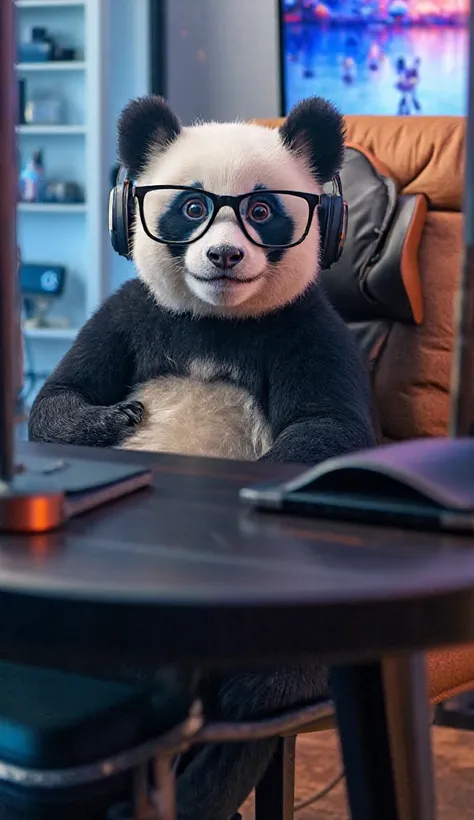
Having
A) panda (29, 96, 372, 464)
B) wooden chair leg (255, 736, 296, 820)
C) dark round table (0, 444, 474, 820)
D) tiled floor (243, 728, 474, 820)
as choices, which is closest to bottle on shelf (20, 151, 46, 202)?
tiled floor (243, 728, 474, 820)

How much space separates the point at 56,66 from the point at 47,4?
0.77 feet

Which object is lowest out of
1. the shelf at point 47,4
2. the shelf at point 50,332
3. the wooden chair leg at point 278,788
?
the wooden chair leg at point 278,788

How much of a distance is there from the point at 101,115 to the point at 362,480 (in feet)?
11.6

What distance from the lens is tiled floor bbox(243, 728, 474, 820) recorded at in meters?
1.65

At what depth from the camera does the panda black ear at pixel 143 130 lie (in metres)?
1.31

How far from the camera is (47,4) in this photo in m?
4.00

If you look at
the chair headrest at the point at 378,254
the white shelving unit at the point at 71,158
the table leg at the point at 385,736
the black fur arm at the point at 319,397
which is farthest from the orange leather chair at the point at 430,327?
the white shelving unit at the point at 71,158

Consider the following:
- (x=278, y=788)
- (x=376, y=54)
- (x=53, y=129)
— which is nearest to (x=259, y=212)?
(x=278, y=788)

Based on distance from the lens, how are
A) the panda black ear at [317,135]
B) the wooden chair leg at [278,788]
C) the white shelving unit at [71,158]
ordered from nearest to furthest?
the wooden chair leg at [278,788] → the panda black ear at [317,135] → the white shelving unit at [71,158]

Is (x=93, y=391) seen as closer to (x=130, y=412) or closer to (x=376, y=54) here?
(x=130, y=412)

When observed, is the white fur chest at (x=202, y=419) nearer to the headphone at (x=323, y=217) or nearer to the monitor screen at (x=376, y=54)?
the headphone at (x=323, y=217)

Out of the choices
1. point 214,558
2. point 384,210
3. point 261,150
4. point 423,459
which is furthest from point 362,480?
point 384,210

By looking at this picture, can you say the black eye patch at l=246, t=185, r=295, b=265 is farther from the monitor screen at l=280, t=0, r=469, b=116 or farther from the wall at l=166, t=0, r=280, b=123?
the wall at l=166, t=0, r=280, b=123

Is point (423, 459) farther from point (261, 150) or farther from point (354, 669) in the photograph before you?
point (261, 150)
